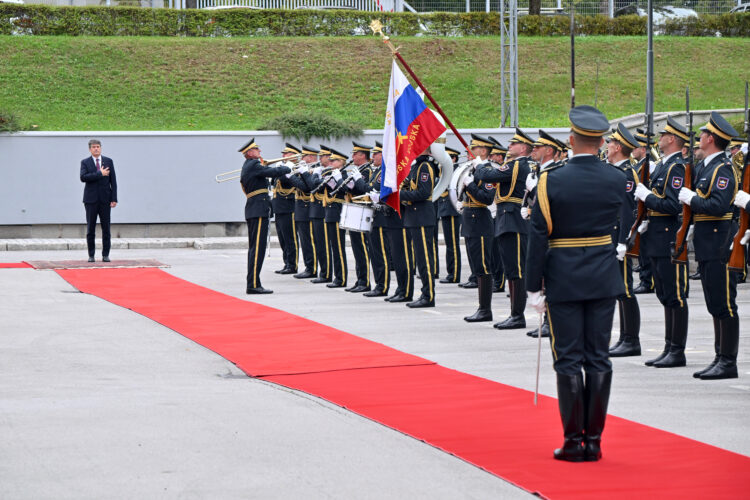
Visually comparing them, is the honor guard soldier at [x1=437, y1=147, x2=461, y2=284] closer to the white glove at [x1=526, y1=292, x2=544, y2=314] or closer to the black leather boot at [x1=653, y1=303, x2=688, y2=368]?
the black leather boot at [x1=653, y1=303, x2=688, y2=368]

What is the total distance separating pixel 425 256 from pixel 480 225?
0.76 meters

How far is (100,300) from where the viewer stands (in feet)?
45.6

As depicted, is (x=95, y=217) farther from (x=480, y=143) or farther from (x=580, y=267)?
(x=580, y=267)

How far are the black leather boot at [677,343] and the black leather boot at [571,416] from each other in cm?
319

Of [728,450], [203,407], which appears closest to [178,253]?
[203,407]

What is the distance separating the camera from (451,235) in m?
16.6

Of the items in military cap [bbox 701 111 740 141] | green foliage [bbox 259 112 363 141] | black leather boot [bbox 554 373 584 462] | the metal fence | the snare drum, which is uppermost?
the metal fence

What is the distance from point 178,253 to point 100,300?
7.60m

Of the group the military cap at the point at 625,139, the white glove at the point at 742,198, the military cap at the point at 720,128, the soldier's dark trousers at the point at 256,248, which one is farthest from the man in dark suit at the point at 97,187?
the white glove at the point at 742,198

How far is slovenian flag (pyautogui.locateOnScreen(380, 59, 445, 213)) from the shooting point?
13.0 meters

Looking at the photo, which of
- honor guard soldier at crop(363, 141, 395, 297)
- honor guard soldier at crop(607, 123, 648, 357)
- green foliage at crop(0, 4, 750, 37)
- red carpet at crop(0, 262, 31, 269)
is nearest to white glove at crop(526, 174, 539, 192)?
honor guard soldier at crop(607, 123, 648, 357)

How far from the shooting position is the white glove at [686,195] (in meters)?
8.56

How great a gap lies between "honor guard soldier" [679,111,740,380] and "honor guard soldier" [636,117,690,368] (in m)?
0.48

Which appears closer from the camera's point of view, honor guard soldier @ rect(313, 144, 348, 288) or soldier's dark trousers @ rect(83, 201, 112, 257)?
honor guard soldier @ rect(313, 144, 348, 288)
